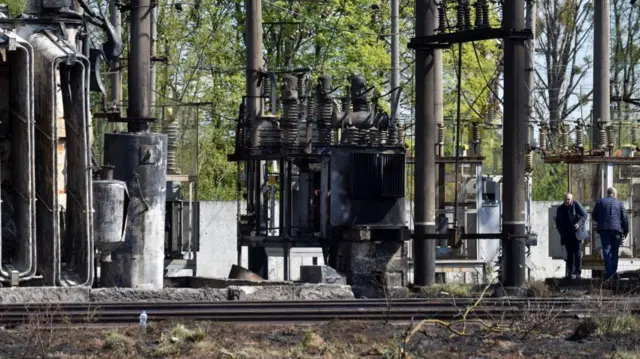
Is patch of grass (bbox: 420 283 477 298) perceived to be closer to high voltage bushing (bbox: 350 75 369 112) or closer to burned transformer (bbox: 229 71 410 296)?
burned transformer (bbox: 229 71 410 296)

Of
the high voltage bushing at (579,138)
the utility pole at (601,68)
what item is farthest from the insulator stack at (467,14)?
the utility pole at (601,68)

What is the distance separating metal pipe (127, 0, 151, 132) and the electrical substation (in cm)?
2

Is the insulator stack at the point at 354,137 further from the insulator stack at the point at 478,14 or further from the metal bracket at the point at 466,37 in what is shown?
the insulator stack at the point at 478,14

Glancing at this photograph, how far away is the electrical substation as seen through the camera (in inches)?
789

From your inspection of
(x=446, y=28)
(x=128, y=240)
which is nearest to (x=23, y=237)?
(x=128, y=240)

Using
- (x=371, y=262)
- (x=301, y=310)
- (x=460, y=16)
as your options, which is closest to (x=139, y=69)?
(x=371, y=262)

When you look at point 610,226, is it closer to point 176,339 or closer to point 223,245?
point 176,339

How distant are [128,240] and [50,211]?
313 centimetres

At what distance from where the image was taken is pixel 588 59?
60.8 meters

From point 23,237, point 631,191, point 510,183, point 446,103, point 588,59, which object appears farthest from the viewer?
point 588,59

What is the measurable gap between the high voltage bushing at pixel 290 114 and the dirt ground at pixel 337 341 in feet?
42.4

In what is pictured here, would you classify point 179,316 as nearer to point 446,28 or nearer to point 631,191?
point 446,28

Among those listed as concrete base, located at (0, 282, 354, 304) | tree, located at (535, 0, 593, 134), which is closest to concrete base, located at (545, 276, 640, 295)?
concrete base, located at (0, 282, 354, 304)

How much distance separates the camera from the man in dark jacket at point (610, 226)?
2584 cm
